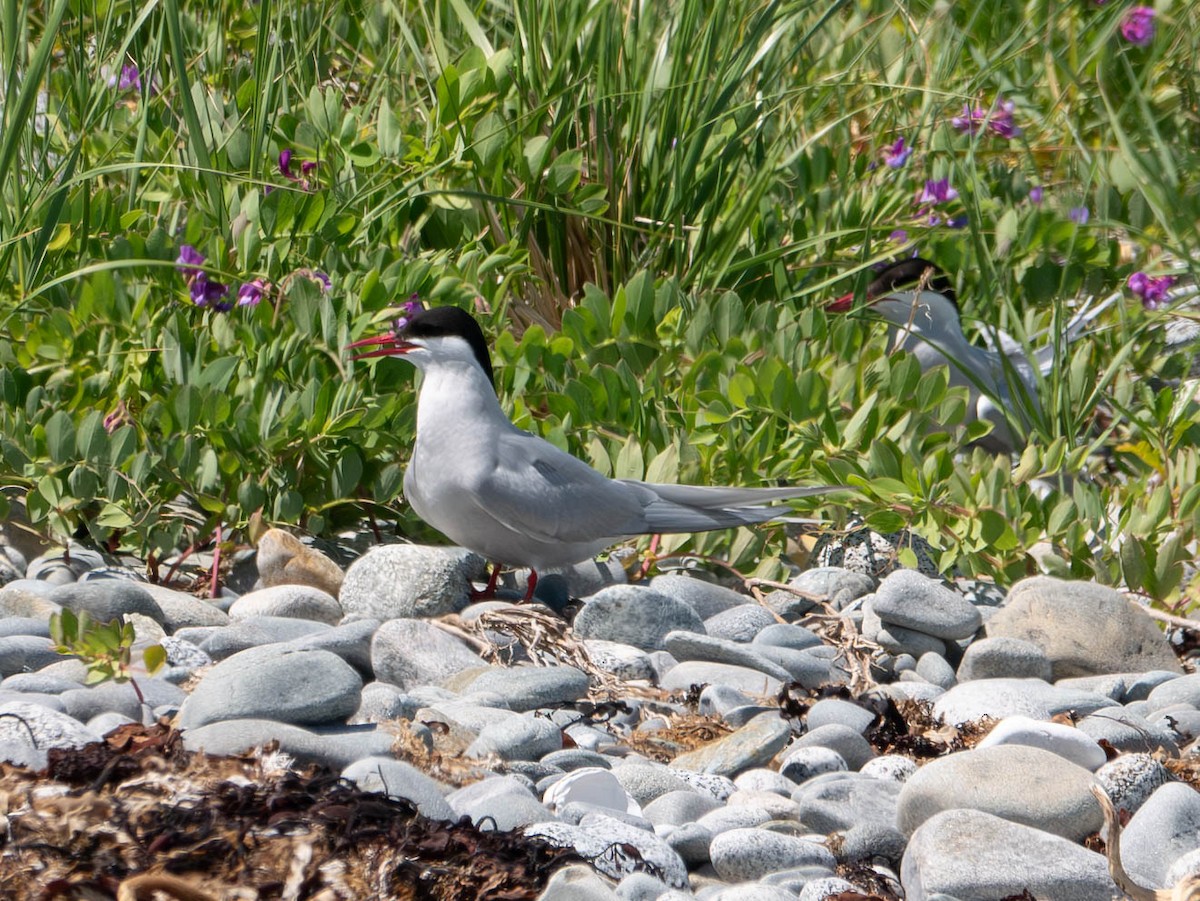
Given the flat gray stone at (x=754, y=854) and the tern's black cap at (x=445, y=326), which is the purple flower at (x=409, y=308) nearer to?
the tern's black cap at (x=445, y=326)

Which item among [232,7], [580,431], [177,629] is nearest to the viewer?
[177,629]

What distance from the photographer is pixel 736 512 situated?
11.6ft

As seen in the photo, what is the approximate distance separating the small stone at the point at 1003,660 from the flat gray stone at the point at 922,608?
5.3 inches

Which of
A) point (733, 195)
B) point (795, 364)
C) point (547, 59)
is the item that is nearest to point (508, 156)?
point (547, 59)

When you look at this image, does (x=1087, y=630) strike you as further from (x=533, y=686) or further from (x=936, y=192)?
(x=936, y=192)

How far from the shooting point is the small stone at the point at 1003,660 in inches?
120

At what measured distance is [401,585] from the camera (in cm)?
317

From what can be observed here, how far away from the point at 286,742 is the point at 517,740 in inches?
15.4

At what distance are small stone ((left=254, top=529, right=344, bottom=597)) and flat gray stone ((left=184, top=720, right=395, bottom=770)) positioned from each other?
1.10 meters

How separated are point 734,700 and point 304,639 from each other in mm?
780

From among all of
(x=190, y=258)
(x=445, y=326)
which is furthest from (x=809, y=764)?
(x=190, y=258)

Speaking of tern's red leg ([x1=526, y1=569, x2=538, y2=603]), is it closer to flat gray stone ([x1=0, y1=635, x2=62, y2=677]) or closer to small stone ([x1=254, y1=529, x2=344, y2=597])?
small stone ([x1=254, y1=529, x2=344, y2=597])

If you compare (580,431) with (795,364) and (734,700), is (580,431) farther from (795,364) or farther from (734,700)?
(734,700)

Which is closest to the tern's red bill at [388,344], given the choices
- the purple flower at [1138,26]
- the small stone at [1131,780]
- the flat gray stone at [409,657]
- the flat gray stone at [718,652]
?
the flat gray stone at [409,657]
